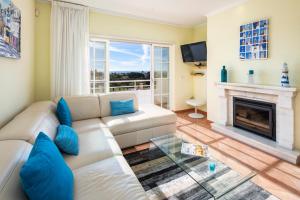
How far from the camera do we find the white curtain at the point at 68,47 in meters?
3.13

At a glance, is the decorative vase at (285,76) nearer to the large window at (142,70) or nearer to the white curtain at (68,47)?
the large window at (142,70)

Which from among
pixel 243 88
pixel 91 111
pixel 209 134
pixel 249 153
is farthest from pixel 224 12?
pixel 91 111

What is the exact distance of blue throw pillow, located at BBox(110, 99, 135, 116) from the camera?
9.79 ft

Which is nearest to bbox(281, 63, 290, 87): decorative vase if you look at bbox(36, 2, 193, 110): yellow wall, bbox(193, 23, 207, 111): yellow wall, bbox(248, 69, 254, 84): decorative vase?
bbox(248, 69, 254, 84): decorative vase

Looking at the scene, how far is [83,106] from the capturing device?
2848 millimetres

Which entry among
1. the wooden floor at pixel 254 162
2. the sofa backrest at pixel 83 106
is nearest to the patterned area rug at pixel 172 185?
the wooden floor at pixel 254 162

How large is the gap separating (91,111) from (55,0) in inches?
85.4

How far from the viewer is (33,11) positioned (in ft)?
9.68

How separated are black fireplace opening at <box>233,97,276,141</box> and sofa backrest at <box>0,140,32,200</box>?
10.7ft

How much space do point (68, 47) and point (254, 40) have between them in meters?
3.42

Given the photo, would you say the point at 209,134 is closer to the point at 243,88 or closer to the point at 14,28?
the point at 243,88

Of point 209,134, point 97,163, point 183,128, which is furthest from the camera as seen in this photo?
point 183,128

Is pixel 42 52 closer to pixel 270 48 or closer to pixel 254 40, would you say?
pixel 254 40

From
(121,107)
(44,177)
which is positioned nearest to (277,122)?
(121,107)
